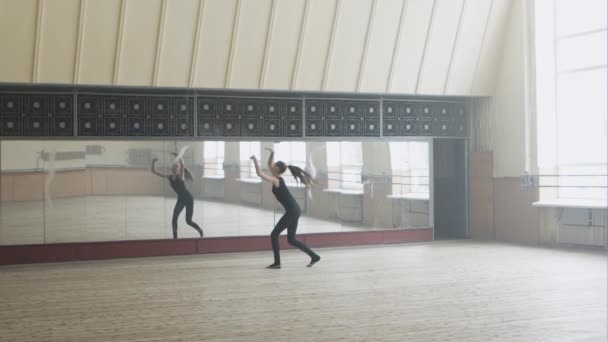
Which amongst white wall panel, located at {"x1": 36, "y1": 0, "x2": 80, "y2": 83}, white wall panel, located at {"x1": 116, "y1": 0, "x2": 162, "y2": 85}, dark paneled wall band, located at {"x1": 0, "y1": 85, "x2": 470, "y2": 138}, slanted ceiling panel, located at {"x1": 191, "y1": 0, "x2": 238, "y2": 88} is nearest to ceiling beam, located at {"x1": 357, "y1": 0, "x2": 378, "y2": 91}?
dark paneled wall band, located at {"x1": 0, "y1": 85, "x2": 470, "y2": 138}

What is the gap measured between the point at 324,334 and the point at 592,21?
988 centimetres

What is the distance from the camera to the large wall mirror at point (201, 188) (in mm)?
12258

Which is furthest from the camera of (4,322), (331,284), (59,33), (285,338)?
(59,33)

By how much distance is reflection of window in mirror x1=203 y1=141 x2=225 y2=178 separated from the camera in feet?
43.9

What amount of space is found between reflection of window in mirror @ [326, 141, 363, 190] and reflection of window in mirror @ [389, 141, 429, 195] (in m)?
0.78

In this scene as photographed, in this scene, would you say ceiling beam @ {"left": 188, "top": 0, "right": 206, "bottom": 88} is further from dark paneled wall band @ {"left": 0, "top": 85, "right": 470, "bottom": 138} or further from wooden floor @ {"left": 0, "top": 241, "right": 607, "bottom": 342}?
wooden floor @ {"left": 0, "top": 241, "right": 607, "bottom": 342}

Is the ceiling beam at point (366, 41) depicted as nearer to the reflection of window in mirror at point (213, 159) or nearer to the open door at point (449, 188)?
the open door at point (449, 188)

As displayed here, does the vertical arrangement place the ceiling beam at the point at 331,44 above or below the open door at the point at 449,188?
above

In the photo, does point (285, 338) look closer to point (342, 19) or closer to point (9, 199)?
point (9, 199)

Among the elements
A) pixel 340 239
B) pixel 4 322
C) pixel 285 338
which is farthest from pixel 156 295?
pixel 340 239

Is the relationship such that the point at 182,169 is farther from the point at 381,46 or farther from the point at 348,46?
the point at 381,46

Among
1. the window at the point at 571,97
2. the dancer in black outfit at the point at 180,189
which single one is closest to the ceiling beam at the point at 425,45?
the window at the point at 571,97

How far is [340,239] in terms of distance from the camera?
570 inches

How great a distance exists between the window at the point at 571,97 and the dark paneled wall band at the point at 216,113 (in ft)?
6.29
